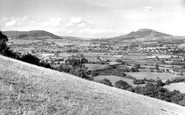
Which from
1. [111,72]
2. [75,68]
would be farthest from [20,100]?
[111,72]

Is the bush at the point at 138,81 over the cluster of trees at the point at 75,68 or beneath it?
beneath

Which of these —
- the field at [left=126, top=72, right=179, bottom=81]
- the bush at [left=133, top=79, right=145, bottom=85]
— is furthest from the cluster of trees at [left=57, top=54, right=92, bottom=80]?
the field at [left=126, top=72, right=179, bottom=81]

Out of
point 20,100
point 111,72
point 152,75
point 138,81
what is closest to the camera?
point 20,100

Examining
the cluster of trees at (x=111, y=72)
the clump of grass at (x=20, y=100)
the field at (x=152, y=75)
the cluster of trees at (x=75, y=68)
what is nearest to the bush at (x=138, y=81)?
the field at (x=152, y=75)

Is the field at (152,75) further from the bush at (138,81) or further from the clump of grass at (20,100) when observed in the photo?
the clump of grass at (20,100)

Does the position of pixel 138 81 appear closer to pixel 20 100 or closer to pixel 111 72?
pixel 111 72

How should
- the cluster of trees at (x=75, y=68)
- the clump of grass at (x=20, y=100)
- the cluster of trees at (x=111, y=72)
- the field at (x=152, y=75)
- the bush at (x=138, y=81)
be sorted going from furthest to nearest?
the cluster of trees at (x=111, y=72), the field at (x=152, y=75), the bush at (x=138, y=81), the cluster of trees at (x=75, y=68), the clump of grass at (x=20, y=100)

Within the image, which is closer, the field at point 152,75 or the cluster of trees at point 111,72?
the field at point 152,75

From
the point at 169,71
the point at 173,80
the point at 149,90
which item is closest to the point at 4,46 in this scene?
the point at 149,90

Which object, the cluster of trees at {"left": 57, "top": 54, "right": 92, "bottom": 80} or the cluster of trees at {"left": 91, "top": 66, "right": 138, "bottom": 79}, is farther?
the cluster of trees at {"left": 91, "top": 66, "right": 138, "bottom": 79}

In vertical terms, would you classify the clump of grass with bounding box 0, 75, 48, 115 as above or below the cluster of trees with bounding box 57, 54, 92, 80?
above

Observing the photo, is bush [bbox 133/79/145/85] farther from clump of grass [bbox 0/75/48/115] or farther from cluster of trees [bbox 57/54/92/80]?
clump of grass [bbox 0/75/48/115]
